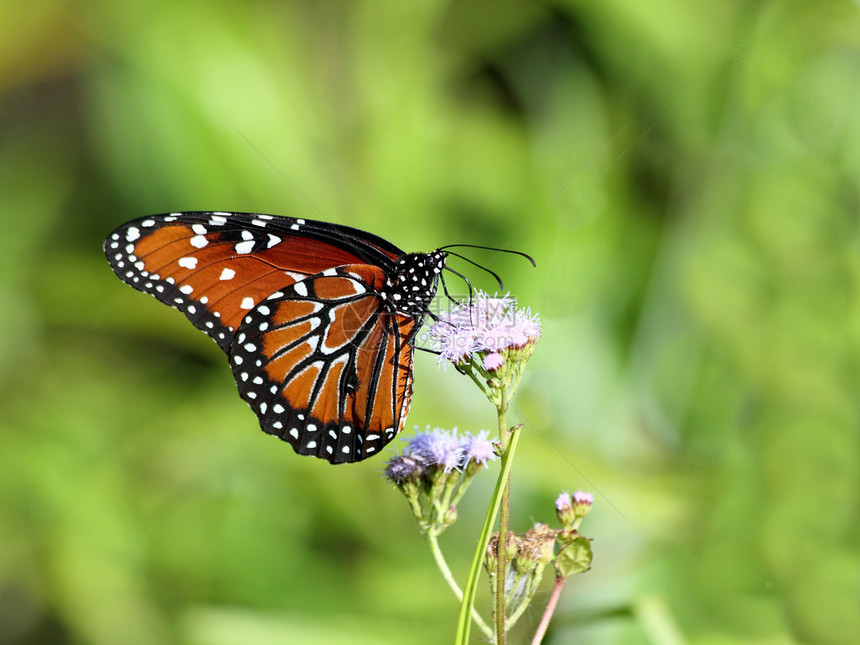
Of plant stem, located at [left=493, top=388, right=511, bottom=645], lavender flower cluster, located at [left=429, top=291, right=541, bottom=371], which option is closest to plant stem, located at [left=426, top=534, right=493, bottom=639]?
plant stem, located at [left=493, top=388, right=511, bottom=645]

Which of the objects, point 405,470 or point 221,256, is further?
point 221,256

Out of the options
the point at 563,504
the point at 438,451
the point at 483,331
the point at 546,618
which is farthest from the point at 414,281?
the point at 546,618

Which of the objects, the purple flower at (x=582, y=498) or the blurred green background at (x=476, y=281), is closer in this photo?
the purple flower at (x=582, y=498)

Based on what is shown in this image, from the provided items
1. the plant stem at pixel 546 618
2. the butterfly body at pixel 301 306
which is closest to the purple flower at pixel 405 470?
the butterfly body at pixel 301 306

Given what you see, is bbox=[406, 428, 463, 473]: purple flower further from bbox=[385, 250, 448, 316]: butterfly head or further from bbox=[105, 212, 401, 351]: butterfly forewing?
bbox=[105, 212, 401, 351]: butterfly forewing

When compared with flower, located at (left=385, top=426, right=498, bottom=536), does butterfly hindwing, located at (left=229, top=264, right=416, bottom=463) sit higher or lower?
higher

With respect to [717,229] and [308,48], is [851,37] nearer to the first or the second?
[717,229]

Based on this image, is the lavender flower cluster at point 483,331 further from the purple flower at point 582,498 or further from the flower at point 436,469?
the purple flower at point 582,498

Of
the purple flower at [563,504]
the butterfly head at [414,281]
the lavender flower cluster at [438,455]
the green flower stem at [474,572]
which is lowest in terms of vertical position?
the green flower stem at [474,572]

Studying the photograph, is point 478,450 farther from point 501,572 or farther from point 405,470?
point 501,572
